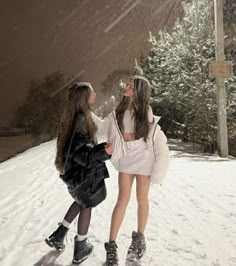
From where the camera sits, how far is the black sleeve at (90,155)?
3658mm

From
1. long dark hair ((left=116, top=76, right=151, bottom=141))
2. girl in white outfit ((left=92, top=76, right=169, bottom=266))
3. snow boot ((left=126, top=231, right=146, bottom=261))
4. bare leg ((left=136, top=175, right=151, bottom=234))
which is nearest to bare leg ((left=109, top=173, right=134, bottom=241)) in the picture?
girl in white outfit ((left=92, top=76, right=169, bottom=266))

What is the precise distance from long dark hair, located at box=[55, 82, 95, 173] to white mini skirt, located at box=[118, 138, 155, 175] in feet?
1.32

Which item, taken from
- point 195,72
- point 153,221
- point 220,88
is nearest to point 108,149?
point 153,221

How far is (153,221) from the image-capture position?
5.39 m

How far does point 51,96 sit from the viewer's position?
57.0 meters

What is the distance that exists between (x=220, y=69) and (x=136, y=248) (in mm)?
9077

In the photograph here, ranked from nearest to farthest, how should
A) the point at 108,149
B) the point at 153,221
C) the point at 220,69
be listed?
the point at 108,149 < the point at 153,221 < the point at 220,69

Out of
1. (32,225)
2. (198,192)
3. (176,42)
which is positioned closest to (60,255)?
(32,225)

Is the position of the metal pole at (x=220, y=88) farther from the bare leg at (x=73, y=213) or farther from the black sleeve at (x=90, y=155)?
the black sleeve at (x=90, y=155)

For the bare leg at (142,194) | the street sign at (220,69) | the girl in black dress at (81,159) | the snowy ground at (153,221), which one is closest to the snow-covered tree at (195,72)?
the street sign at (220,69)

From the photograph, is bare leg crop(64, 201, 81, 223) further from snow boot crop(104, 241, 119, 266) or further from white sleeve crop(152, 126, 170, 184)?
white sleeve crop(152, 126, 170, 184)

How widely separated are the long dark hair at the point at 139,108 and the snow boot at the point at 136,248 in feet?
3.45

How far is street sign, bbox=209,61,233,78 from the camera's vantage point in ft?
39.1

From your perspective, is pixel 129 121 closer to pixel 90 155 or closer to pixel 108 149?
pixel 108 149
